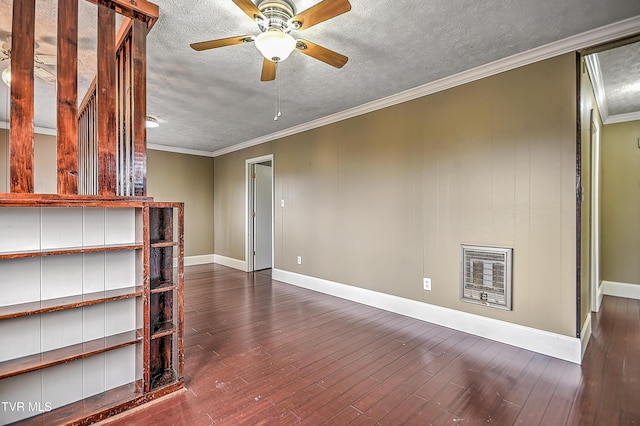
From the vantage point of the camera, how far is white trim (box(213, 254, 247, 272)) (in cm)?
617

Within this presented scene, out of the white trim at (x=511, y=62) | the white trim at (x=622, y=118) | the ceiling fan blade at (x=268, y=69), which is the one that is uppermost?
the white trim at (x=511, y=62)

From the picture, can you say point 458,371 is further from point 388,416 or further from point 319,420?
point 319,420

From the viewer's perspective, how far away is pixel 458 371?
91.0 inches

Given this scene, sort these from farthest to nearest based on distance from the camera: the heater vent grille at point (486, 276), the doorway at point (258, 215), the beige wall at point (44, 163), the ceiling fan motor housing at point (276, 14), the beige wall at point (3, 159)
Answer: the doorway at point (258, 215), the beige wall at point (44, 163), the beige wall at point (3, 159), the heater vent grille at point (486, 276), the ceiling fan motor housing at point (276, 14)

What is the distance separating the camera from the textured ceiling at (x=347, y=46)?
6.64 ft

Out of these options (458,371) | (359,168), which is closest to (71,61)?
(359,168)

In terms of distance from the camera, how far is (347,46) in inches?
97.9

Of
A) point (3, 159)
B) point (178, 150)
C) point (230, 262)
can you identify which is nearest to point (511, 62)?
point (230, 262)

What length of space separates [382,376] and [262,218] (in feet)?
14.6

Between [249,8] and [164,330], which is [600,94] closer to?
[249,8]

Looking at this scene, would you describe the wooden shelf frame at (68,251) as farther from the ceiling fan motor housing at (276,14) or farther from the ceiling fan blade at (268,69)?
the ceiling fan motor housing at (276,14)

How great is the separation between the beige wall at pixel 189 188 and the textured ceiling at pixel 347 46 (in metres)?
2.28

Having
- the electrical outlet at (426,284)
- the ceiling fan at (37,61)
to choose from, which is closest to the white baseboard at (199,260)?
the ceiling fan at (37,61)

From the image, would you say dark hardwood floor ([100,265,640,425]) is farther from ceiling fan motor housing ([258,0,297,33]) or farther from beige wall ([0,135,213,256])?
beige wall ([0,135,213,256])
